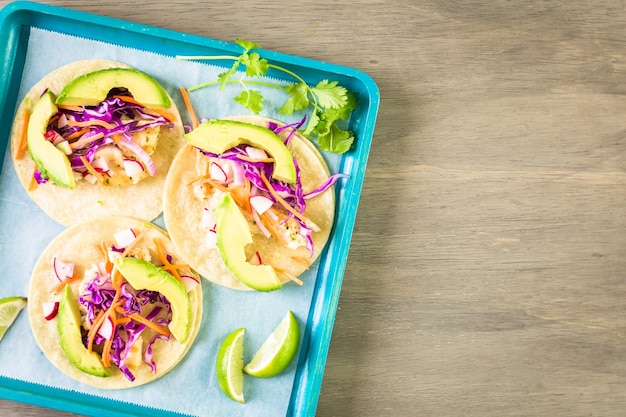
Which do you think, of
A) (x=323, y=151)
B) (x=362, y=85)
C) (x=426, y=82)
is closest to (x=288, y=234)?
(x=323, y=151)

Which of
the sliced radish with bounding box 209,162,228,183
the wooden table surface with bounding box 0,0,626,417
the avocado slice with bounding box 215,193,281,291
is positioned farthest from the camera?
the wooden table surface with bounding box 0,0,626,417

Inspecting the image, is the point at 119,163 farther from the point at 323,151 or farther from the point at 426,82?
the point at 426,82

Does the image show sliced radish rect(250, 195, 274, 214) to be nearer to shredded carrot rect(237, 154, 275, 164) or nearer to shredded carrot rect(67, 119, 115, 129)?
shredded carrot rect(237, 154, 275, 164)

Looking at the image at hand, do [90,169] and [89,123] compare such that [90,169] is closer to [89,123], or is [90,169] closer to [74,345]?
[89,123]

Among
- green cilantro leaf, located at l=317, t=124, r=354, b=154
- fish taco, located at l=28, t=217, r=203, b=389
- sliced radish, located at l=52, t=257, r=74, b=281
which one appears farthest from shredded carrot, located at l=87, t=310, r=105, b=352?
green cilantro leaf, located at l=317, t=124, r=354, b=154

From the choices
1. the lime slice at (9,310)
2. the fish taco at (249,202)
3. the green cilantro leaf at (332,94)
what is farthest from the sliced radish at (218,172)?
the lime slice at (9,310)

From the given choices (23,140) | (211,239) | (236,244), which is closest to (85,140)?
(23,140)
